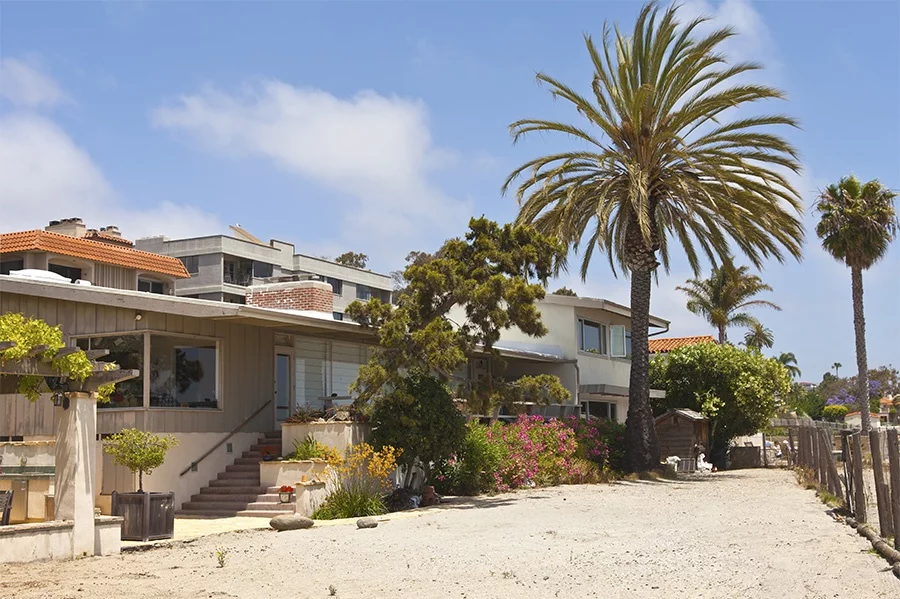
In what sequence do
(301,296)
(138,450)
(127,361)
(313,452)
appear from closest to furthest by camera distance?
(138,450) → (313,452) → (127,361) → (301,296)

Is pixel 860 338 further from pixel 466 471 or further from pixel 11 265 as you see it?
pixel 11 265

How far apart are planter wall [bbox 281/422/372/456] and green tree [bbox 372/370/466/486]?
27.5 inches

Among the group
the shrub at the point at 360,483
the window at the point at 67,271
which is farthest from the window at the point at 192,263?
the shrub at the point at 360,483

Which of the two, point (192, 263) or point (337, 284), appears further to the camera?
point (337, 284)

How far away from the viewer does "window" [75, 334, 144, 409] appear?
65.2 ft

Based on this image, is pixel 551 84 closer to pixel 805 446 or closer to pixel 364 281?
pixel 805 446

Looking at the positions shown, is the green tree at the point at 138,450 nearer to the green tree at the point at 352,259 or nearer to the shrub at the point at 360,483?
the shrub at the point at 360,483

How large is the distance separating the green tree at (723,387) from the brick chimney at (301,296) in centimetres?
1484

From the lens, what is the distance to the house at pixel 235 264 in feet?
205

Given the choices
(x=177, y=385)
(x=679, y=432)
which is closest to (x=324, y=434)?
(x=177, y=385)

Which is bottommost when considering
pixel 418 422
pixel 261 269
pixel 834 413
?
pixel 418 422

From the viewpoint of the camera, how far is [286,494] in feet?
62.5

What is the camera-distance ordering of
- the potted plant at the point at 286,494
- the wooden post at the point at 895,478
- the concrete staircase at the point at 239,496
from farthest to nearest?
the concrete staircase at the point at 239,496 < the potted plant at the point at 286,494 < the wooden post at the point at 895,478

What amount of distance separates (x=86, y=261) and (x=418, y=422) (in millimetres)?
28075
